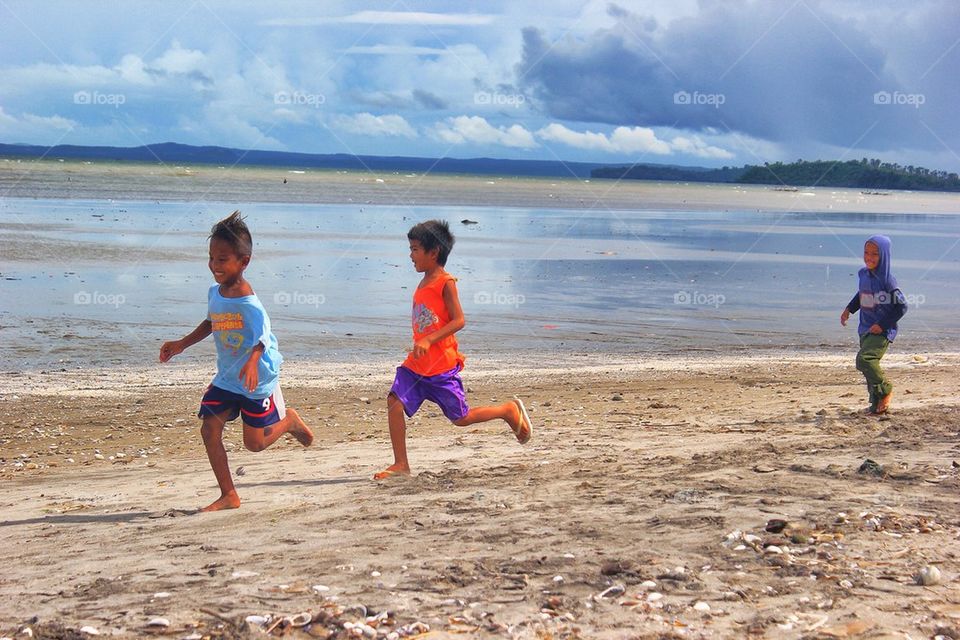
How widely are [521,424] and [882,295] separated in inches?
149

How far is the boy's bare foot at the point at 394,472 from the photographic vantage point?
681cm

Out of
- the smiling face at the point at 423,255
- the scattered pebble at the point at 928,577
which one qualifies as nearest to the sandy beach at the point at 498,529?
the scattered pebble at the point at 928,577

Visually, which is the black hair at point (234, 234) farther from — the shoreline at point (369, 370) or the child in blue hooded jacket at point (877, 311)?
the child in blue hooded jacket at point (877, 311)

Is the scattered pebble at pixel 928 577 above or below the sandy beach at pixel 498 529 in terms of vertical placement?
below

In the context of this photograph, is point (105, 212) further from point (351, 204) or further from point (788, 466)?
point (788, 466)

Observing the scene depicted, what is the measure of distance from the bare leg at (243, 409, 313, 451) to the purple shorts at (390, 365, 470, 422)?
0.62 metres

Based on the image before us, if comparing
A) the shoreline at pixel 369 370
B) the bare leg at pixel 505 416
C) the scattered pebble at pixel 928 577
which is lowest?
the scattered pebble at pixel 928 577

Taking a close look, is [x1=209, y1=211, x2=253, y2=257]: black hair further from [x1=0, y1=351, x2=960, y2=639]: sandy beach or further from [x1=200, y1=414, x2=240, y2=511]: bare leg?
[x1=0, y1=351, x2=960, y2=639]: sandy beach

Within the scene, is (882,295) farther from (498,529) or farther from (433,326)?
(498,529)

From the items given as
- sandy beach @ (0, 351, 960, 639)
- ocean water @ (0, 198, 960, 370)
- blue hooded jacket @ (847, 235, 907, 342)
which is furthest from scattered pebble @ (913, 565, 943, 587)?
ocean water @ (0, 198, 960, 370)

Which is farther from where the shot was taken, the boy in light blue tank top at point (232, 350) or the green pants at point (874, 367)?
the green pants at point (874, 367)

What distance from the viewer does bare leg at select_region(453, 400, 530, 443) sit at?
7.25 metres

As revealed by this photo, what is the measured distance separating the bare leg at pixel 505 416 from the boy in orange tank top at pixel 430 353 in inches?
3.7

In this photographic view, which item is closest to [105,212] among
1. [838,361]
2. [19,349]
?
[19,349]
